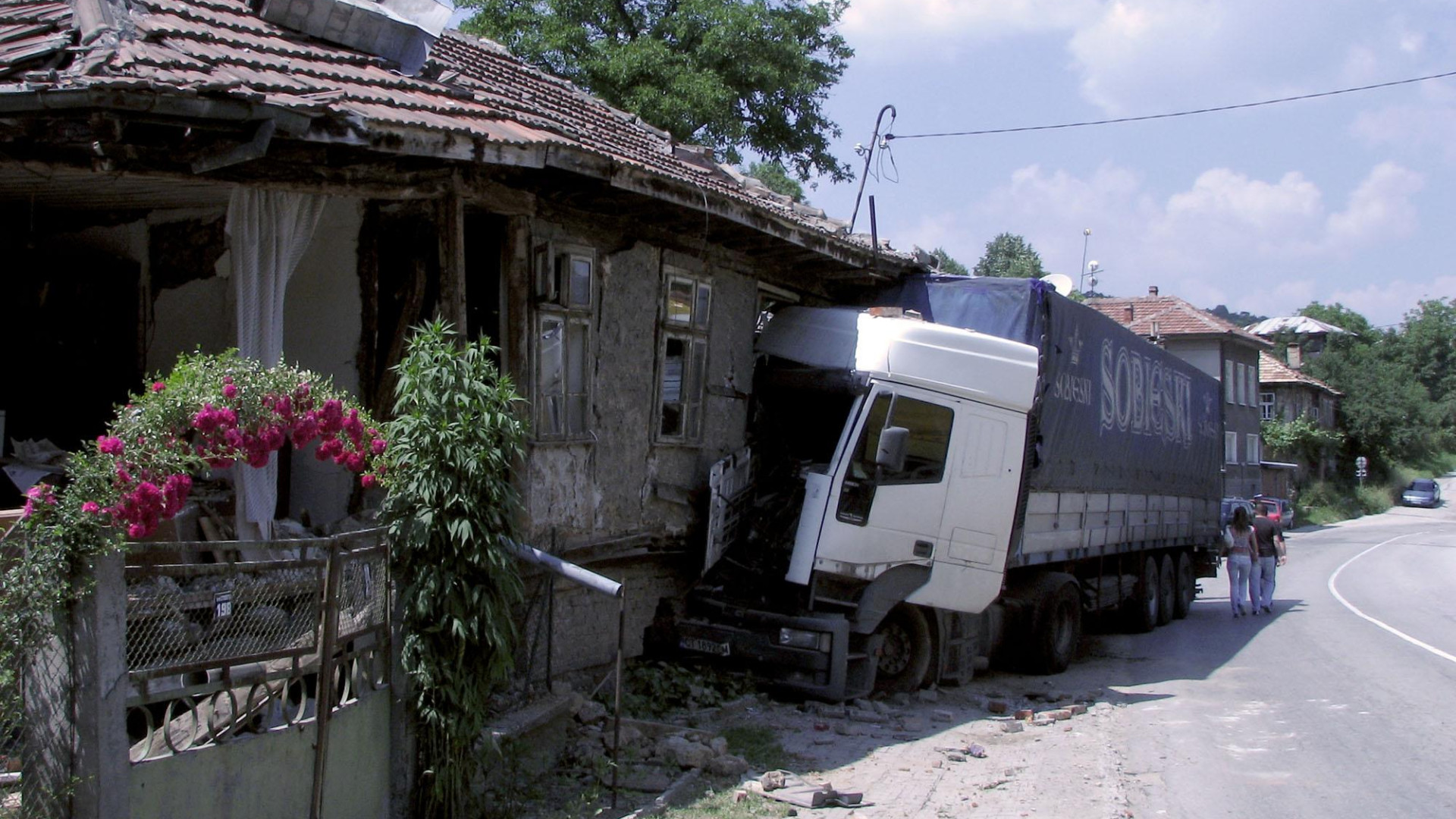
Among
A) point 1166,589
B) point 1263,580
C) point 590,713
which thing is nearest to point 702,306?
point 590,713

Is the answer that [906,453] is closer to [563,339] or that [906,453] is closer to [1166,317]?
[563,339]

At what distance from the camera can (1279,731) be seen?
9.03 metres

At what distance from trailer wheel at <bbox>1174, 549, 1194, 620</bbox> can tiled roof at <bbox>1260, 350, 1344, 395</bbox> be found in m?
42.5

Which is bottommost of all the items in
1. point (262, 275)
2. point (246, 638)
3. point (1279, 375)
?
point (246, 638)

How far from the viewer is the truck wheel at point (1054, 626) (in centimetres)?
1163

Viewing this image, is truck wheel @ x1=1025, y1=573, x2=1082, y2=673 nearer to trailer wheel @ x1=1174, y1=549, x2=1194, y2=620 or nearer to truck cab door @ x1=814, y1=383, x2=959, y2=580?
truck cab door @ x1=814, y1=383, x2=959, y2=580

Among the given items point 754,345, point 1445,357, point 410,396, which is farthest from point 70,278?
point 1445,357

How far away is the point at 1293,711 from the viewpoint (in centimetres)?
984

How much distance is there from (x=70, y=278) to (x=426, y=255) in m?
2.32

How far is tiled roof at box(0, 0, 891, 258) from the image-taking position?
5.54m

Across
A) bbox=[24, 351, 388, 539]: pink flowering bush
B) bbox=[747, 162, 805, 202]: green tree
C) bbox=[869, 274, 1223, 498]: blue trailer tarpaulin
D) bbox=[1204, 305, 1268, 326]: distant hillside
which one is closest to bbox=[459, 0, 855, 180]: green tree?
bbox=[747, 162, 805, 202]: green tree

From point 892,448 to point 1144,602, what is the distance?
8.28 meters

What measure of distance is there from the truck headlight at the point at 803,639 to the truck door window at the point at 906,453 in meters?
0.90

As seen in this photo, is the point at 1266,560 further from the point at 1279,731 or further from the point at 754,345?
the point at 754,345
